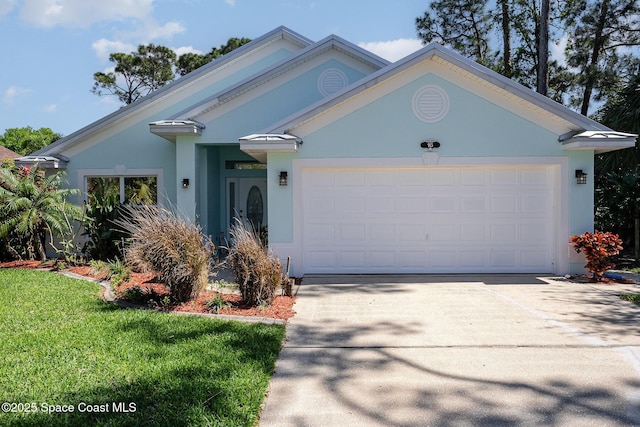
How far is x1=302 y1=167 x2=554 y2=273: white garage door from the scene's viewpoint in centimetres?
1020

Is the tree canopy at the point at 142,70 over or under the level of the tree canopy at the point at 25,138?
over

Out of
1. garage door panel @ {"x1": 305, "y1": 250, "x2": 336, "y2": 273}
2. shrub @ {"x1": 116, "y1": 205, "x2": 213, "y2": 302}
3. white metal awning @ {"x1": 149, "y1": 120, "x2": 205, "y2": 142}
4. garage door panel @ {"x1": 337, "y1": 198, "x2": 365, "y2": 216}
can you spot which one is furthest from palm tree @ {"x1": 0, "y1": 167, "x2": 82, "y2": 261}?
garage door panel @ {"x1": 337, "y1": 198, "x2": 365, "y2": 216}

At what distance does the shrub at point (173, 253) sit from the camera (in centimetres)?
675

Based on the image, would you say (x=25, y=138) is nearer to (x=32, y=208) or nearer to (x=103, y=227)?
(x=32, y=208)

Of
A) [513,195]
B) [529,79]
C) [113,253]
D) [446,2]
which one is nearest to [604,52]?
[529,79]

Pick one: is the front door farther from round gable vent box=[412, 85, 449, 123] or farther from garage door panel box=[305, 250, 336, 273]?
round gable vent box=[412, 85, 449, 123]

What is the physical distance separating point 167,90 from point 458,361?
1099 centimetres

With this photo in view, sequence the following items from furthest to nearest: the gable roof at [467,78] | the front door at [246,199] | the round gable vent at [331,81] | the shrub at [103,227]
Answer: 1. the front door at [246,199]
2. the round gable vent at [331,81]
3. the shrub at [103,227]
4. the gable roof at [467,78]

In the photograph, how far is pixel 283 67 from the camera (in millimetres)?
11773

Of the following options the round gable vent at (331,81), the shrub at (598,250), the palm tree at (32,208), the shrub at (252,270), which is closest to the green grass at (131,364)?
the shrub at (252,270)

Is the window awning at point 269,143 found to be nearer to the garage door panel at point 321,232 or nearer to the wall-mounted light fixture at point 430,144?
the garage door panel at point 321,232

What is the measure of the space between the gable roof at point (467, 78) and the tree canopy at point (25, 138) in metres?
37.9

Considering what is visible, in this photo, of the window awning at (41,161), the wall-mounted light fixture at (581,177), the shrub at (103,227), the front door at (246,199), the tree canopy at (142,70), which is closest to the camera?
the wall-mounted light fixture at (581,177)

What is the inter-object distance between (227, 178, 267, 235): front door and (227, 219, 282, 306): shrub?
7272 millimetres
